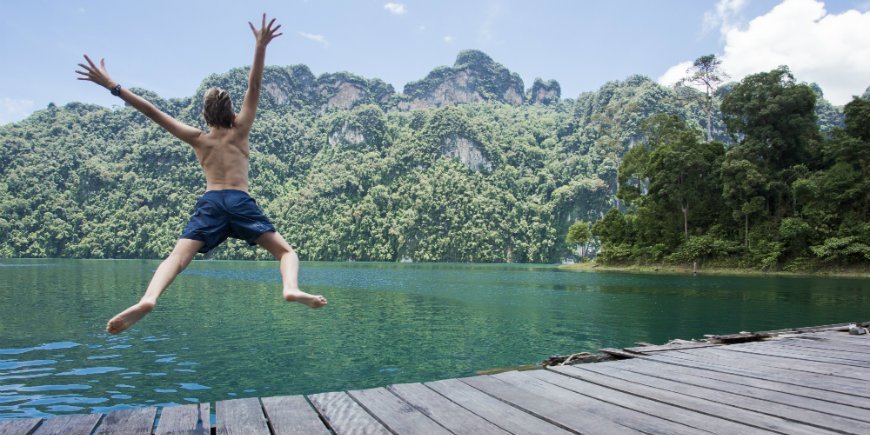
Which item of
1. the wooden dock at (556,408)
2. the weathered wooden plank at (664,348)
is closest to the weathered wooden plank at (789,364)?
the wooden dock at (556,408)

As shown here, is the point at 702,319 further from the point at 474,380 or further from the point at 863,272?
the point at 863,272

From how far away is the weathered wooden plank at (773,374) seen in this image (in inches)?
131

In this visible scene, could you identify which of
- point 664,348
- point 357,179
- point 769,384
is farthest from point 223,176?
point 357,179

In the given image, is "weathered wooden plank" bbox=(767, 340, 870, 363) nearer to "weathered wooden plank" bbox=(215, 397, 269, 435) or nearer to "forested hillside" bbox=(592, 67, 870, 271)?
"weathered wooden plank" bbox=(215, 397, 269, 435)

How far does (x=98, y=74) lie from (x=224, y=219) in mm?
1038

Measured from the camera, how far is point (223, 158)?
9.54ft

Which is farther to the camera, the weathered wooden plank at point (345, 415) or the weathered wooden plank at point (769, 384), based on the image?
the weathered wooden plank at point (769, 384)

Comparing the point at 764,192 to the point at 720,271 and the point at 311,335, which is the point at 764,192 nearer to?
the point at 720,271

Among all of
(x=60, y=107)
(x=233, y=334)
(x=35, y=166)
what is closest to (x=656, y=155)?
(x=233, y=334)

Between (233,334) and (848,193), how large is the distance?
41.5 meters

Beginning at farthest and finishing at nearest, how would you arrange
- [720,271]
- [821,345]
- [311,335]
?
[720,271] < [311,335] < [821,345]

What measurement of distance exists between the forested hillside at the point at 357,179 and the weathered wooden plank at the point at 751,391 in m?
87.3

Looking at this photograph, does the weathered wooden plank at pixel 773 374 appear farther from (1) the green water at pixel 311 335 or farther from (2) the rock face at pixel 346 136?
(2) the rock face at pixel 346 136

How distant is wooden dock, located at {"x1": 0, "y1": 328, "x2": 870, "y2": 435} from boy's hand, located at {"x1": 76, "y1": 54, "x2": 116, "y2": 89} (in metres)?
1.81
